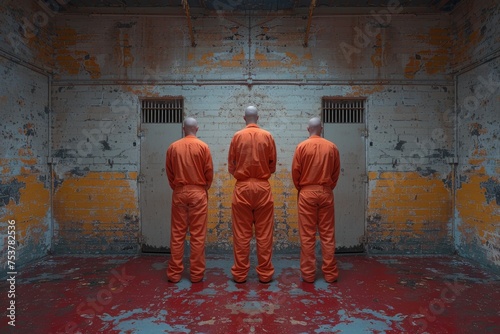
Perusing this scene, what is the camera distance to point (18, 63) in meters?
4.73

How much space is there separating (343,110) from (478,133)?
6.50ft

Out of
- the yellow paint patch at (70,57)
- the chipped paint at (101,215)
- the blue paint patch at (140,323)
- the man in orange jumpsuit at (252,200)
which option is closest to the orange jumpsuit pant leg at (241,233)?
the man in orange jumpsuit at (252,200)

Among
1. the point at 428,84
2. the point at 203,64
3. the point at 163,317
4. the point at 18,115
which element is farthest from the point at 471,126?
the point at 18,115

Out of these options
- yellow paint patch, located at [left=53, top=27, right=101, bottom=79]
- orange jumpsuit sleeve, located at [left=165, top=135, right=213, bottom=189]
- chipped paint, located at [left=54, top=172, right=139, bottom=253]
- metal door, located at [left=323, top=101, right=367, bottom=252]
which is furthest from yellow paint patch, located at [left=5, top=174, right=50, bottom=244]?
metal door, located at [left=323, top=101, right=367, bottom=252]

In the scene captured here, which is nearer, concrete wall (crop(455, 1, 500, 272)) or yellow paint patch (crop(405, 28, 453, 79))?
concrete wall (crop(455, 1, 500, 272))

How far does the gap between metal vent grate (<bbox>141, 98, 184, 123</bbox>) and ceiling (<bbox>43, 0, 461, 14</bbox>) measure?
1.50 meters

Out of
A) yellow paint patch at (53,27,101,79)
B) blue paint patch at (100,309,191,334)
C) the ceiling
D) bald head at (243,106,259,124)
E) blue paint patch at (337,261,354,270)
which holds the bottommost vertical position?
blue paint patch at (100,309,191,334)

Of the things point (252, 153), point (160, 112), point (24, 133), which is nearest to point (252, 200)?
point (252, 153)

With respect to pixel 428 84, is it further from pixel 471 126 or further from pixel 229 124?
pixel 229 124

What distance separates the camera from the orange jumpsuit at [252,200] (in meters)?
4.08

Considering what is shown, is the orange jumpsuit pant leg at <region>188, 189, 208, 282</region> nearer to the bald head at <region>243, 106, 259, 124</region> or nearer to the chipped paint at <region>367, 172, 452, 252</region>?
the bald head at <region>243, 106, 259, 124</region>

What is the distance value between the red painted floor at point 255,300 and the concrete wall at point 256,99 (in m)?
0.79

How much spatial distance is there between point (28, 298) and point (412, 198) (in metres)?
5.48

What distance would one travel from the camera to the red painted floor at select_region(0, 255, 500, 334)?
10.00 feet
